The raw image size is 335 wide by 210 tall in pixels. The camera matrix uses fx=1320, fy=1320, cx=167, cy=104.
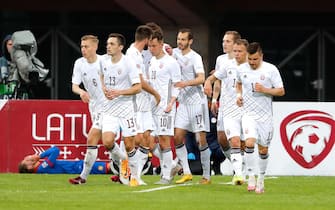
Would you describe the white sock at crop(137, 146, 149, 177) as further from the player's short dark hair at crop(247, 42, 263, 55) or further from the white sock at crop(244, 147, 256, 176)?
the player's short dark hair at crop(247, 42, 263, 55)

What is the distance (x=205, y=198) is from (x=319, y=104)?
23.2 feet

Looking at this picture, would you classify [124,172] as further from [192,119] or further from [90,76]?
[90,76]

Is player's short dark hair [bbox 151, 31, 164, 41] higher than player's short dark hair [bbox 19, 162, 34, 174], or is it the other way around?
player's short dark hair [bbox 151, 31, 164, 41]

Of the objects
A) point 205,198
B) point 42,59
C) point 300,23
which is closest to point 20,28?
point 42,59

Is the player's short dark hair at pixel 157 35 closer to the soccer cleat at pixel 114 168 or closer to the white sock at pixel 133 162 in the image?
the white sock at pixel 133 162

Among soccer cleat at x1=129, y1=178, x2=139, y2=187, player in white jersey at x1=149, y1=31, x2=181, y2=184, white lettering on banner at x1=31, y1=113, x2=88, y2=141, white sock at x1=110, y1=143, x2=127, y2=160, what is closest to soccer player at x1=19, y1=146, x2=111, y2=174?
white lettering on banner at x1=31, y1=113, x2=88, y2=141

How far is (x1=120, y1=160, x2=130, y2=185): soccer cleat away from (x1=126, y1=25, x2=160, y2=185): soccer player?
0.60 feet

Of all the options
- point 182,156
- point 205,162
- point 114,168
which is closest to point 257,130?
point 205,162

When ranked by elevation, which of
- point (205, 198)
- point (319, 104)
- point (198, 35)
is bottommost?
point (205, 198)

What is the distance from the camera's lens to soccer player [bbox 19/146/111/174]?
75.2 feet

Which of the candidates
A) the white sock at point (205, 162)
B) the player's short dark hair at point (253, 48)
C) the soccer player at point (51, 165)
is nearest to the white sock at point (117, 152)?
the white sock at point (205, 162)

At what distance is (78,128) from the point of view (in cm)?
2377

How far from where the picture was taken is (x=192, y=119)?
20.5 meters

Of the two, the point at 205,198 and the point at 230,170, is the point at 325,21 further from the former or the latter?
the point at 205,198
